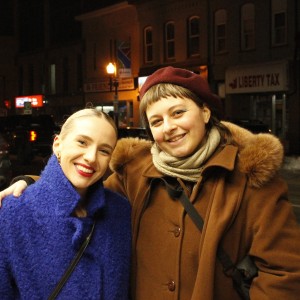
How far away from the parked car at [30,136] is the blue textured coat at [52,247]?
1573 cm

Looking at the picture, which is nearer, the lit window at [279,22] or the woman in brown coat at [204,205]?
the woman in brown coat at [204,205]

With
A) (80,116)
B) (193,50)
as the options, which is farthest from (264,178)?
(193,50)

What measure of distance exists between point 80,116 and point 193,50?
25621mm

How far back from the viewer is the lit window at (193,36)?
2669 cm

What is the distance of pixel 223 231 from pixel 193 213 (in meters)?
0.19

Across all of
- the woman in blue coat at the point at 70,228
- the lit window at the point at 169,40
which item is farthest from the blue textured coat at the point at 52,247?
the lit window at the point at 169,40

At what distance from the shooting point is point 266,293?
2080 millimetres

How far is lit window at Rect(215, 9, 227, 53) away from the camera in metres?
25.2

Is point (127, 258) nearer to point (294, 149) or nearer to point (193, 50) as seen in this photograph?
point (294, 149)

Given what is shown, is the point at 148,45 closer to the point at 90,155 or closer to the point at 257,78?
the point at 257,78

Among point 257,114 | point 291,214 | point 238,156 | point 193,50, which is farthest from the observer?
point 193,50

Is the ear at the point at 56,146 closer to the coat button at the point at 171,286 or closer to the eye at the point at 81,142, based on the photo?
the eye at the point at 81,142

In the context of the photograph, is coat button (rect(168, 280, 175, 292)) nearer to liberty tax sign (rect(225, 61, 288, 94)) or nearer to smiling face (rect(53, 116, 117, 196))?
smiling face (rect(53, 116, 117, 196))

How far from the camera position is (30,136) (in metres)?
18.4
